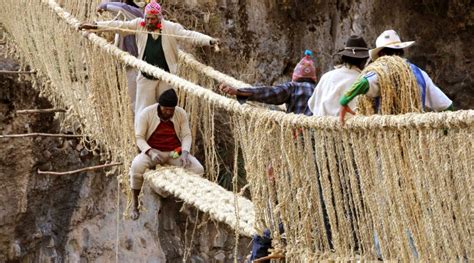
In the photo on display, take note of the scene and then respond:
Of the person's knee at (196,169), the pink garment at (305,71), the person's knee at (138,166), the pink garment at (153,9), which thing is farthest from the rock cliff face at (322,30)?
the pink garment at (305,71)

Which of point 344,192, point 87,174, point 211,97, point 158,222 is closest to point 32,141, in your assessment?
point 87,174

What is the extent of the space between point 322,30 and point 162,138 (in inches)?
122

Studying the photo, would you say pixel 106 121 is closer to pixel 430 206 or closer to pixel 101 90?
pixel 101 90

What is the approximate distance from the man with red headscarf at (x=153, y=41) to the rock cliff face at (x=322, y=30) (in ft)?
6.47

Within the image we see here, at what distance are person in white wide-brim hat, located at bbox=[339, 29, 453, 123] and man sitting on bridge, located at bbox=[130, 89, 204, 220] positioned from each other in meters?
2.12

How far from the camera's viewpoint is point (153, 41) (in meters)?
6.51

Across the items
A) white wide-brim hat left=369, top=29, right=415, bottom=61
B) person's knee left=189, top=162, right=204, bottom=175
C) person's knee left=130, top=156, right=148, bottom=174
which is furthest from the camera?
person's knee left=189, top=162, right=204, bottom=175

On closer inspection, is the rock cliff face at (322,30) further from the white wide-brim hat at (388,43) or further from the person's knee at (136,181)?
the white wide-brim hat at (388,43)

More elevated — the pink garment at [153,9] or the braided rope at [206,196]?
the pink garment at [153,9]

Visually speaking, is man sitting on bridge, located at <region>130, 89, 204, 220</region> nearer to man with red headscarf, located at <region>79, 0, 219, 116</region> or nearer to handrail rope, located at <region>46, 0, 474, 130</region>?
man with red headscarf, located at <region>79, 0, 219, 116</region>

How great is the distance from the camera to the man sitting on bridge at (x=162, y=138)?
6.05 m

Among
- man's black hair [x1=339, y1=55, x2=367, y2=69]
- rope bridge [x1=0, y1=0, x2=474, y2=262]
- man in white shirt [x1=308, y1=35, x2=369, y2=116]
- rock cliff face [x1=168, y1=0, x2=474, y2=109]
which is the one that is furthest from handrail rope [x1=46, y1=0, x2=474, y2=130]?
rock cliff face [x1=168, y1=0, x2=474, y2=109]

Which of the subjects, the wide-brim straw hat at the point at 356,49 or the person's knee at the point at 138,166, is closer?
the wide-brim straw hat at the point at 356,49

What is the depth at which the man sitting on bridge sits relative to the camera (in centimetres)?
605
